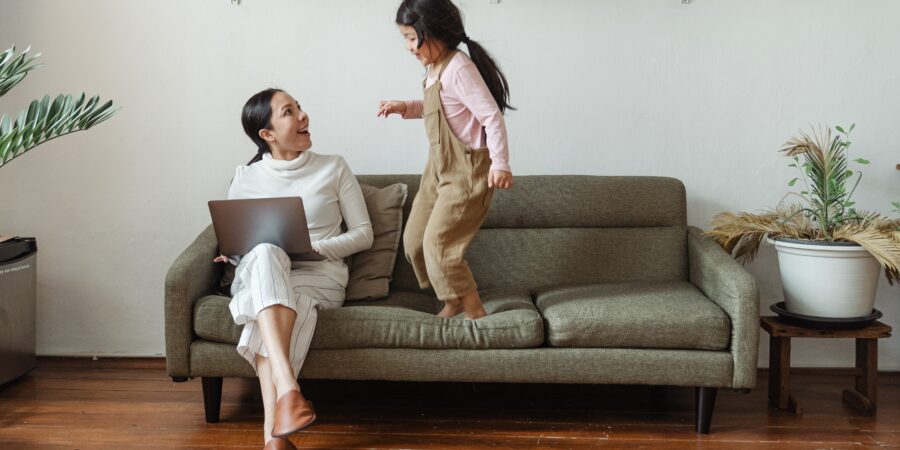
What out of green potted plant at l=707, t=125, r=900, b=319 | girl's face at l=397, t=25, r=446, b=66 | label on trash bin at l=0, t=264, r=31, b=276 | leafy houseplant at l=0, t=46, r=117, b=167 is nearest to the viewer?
leafy houseplant at l=0, t=46, r=117, b=167

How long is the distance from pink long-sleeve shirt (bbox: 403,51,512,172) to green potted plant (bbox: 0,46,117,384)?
994 mm

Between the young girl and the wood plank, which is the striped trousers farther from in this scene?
the wood plank

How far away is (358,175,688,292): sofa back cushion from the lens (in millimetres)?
2785

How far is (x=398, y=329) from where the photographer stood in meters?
2.28

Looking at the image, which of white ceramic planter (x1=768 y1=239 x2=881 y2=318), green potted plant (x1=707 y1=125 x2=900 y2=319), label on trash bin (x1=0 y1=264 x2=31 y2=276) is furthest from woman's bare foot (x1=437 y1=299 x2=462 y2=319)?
label on trash bin (x1=0 y1=264 x2=31 y2=276)

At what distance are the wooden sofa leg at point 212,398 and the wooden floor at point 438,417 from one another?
0.03m

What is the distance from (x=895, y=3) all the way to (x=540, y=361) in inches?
75.0

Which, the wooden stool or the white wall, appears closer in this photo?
the wooden stool

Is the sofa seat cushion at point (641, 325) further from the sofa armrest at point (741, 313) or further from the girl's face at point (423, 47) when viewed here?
the girl's face at point (423, 47)

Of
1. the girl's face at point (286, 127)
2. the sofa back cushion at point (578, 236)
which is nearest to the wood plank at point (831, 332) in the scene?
the sofa back cushion at point (578, 236)

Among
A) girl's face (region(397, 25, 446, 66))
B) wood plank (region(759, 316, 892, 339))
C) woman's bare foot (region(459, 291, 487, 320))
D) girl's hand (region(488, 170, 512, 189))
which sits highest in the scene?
girl's face (region(397, 25, 446, 66))

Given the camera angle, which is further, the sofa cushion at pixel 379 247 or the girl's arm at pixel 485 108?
the sofa cushion at pixel 379 247

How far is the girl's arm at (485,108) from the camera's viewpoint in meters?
2.27

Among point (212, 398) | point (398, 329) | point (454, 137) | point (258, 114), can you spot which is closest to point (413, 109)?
point (454, 137)
